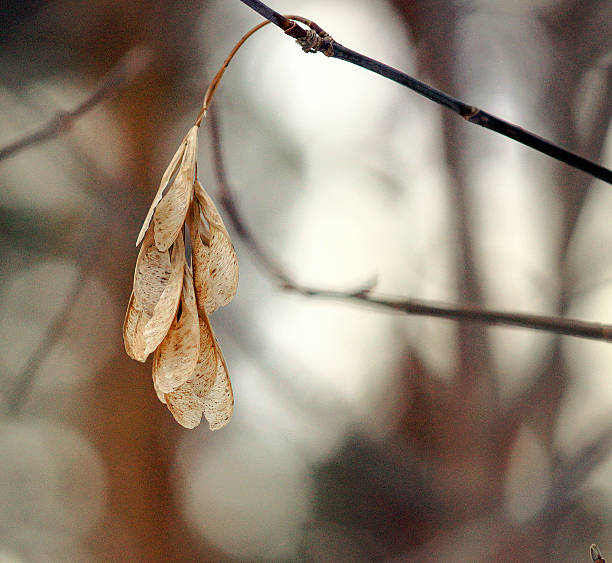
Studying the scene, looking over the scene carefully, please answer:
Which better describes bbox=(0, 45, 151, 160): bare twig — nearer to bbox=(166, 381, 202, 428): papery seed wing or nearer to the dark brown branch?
the dark brown branch

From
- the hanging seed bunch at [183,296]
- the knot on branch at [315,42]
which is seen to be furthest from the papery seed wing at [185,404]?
the knot on branch at [315,42]

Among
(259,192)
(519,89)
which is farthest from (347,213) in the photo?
(519,89)

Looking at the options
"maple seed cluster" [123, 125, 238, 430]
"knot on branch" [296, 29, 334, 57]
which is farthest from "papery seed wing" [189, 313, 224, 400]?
"knot on branch" [296, 29, 334, 57]

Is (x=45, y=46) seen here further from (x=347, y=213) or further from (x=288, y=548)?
(x=288, y=548)

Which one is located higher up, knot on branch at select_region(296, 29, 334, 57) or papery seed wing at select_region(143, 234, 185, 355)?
knot on branch at select_region(296, 29, 334, 57)

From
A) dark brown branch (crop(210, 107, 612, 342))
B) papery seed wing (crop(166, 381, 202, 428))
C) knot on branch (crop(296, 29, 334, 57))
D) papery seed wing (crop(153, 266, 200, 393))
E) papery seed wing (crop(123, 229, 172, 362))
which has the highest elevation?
dark brown branch (crop(210, 107, 612, 342))

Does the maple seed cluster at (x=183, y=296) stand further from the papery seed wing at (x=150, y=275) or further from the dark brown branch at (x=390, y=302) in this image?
the dark brown branch at (x=390, y=302)
